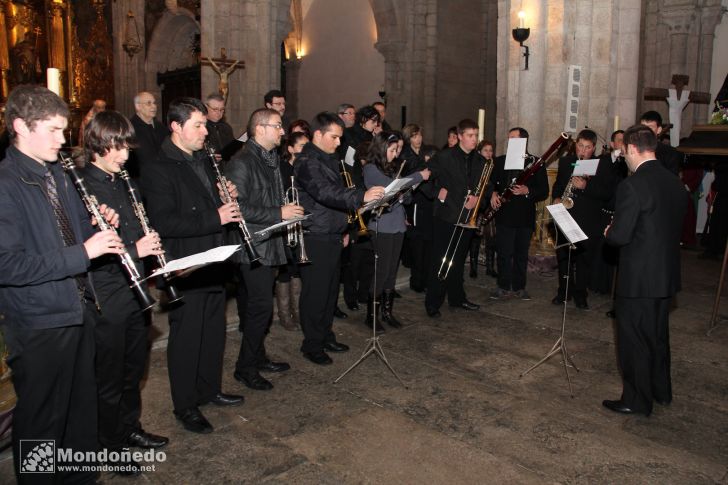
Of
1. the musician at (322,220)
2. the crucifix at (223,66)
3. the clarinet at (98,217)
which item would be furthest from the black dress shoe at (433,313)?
the crucifix at (223,66)

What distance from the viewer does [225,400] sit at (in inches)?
161

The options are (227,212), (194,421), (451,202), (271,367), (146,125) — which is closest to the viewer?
(227,212)

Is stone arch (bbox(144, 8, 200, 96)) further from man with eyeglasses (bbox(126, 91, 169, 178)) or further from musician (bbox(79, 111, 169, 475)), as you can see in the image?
musician (bbox(79, 111, 169, 475))

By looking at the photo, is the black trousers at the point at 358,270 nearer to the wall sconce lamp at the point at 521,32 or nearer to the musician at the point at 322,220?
the musician at the point at 322,220

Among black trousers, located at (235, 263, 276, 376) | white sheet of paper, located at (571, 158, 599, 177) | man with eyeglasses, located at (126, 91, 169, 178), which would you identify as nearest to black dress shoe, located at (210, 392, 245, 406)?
black trousers, located at (235, 263, 276, 376)

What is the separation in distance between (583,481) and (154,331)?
384 centimetres

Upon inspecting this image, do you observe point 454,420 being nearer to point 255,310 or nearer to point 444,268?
point 255,310

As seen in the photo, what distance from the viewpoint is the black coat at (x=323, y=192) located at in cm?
457

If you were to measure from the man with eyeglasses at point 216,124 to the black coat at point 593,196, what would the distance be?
390 centimetres

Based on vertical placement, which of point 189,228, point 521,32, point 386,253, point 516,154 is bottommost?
point 386,253

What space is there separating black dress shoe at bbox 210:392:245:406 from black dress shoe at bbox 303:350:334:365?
2.99ft

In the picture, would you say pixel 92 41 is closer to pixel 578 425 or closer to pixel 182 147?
pixel 182 147

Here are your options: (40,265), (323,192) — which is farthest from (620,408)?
(40,265)

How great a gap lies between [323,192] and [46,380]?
2.46 m
